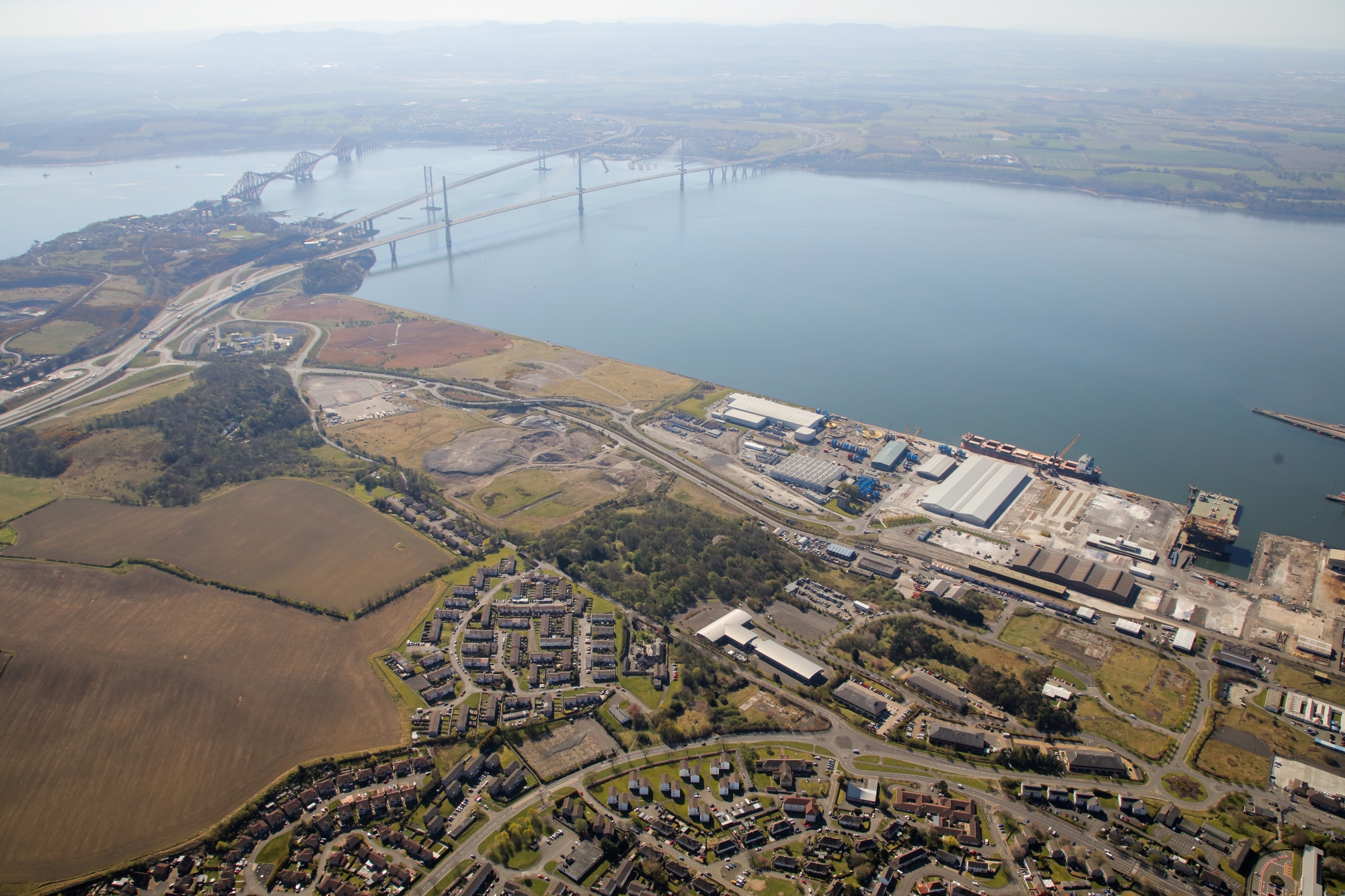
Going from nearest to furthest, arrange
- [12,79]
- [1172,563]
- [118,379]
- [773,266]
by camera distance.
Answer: [1172,563] < [118,379] < [773,266] < [12,79]

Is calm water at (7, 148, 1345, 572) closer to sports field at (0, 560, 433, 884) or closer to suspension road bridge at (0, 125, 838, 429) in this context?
suspension road bridge at (0, 125, 838, 429)

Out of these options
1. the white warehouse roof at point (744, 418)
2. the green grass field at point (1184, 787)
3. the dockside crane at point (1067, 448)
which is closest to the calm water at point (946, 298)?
the dockside crane at point (1067, 448)

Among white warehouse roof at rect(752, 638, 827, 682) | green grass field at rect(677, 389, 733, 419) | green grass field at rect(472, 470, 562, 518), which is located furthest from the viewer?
green grass field at rect(677, 389, 733, 419)

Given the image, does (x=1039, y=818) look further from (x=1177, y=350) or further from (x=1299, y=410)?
(x=1177, y=350)

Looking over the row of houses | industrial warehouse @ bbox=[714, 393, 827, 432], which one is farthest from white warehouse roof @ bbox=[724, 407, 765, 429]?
the row of houses

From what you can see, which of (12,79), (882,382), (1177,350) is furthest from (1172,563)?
(12,79)

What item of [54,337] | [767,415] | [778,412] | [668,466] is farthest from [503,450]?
[54,337]
